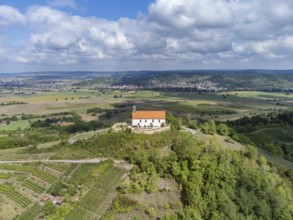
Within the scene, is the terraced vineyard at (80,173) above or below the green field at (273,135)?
above

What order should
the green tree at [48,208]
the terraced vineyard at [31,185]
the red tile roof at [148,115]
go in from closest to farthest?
the green tree at [48,208] → the terraced vineyard at [31,185] → the red tile roof at [148,115]

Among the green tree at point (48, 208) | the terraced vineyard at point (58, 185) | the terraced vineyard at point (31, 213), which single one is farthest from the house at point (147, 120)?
the terraced vineyard at point (31, 213)

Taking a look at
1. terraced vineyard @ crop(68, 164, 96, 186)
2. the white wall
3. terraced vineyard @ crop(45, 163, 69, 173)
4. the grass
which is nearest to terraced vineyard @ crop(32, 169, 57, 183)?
terraced vineyard @ crop(45, 163, 69, 173)

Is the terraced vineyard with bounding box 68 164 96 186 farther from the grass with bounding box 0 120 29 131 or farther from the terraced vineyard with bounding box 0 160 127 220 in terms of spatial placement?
the grass with bounding box 0 120 29 131

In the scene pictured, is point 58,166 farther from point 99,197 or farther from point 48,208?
point 99,197

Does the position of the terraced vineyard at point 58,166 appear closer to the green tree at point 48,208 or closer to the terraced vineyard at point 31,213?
the terraced vineyard at point 31,213

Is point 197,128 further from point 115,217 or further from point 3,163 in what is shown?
point 3,163

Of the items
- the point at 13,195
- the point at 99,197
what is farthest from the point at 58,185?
the point at 13,195

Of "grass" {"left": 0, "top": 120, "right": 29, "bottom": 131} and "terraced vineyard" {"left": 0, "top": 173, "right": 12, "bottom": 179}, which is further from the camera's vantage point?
"grass" {"left": 0, "top": 120, "right": 29, "bottom": 131}
